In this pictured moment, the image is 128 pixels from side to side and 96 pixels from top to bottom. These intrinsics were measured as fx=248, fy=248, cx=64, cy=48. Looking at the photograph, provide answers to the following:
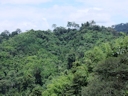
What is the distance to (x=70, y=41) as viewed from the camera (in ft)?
175

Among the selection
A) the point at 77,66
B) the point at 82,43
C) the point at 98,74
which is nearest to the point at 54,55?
the point at 82,43

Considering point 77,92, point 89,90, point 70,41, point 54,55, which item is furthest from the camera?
point 70,41

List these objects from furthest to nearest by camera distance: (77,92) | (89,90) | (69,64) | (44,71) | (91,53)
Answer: (44,71)
(69,64)
(91,53)
(77,92)
(89,90)

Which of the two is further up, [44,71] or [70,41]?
[70,41]

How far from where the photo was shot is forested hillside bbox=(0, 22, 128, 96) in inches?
576

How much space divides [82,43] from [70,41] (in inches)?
181

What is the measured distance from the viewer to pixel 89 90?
49.0ft

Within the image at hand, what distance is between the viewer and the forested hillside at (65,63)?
576 inches

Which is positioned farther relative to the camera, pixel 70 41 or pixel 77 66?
pixel 70 41

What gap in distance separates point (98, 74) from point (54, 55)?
32957mm

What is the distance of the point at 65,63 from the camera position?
41500 millimetres

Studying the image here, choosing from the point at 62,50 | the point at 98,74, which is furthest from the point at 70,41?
the point at 98,74

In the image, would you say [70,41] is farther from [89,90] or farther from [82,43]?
[89,90]

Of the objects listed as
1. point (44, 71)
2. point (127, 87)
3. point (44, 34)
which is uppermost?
point (44, 34)
